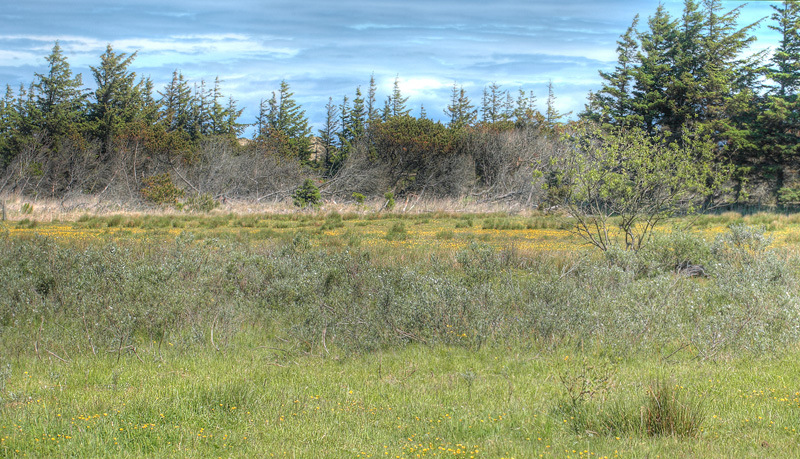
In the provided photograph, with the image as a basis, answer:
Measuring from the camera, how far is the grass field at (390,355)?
4.50 metres

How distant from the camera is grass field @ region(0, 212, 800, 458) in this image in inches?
177

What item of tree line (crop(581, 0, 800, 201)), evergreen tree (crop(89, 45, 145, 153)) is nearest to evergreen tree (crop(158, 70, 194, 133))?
evergreen tree (crop(89, 45, 145, 153))

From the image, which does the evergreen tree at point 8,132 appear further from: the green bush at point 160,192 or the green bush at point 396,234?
the green bush at point 396,234

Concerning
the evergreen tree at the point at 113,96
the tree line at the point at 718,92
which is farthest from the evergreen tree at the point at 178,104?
the tree line at the point at 718,92

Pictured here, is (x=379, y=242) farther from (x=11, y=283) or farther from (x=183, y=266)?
(x=11, y=283)

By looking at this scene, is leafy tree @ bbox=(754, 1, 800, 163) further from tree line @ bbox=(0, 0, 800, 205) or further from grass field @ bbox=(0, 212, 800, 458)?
grass field @ bbox=(0, 212, 800, 458)

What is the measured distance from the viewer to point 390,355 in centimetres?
723

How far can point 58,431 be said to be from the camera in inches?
181

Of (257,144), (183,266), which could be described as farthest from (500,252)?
(257,144)

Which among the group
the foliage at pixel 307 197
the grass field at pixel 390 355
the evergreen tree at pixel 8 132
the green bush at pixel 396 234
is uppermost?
the evergreen tree at pixel 8 132

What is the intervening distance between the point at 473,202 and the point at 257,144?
60.2 ft

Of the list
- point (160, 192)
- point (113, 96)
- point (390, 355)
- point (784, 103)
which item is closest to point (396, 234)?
point (390, 355)

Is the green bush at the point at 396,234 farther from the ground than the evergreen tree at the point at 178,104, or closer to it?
closer to it

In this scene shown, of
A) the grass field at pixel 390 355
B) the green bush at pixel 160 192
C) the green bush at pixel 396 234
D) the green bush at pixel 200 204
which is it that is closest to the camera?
the grass field at pixel 390 355
